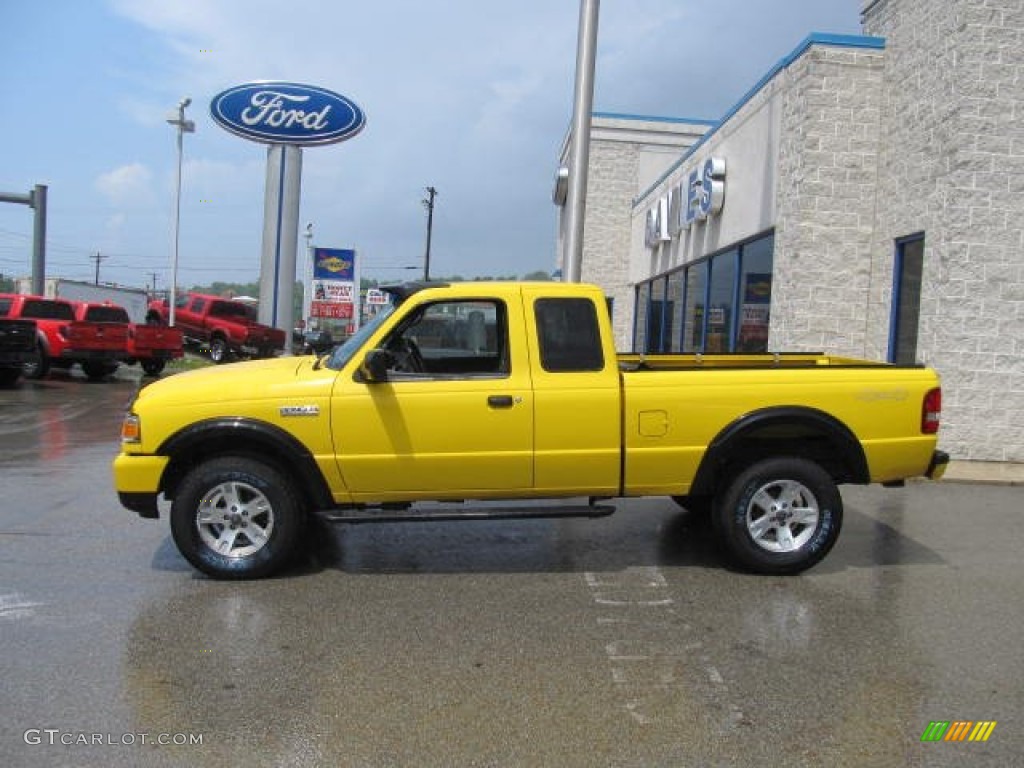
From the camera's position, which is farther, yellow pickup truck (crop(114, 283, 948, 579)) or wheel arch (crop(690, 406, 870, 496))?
wheel arch (crop(690, 406, 870, 496))

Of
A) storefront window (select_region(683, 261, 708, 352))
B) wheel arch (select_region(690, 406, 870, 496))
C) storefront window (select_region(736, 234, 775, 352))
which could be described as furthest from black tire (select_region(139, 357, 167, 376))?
wheel arch (select_region(690, 406, 870, 496))

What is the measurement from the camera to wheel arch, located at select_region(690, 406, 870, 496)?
5801mm

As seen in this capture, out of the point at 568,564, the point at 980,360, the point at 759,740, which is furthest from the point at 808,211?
the point at 759,740

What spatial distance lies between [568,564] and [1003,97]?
25.9 feet

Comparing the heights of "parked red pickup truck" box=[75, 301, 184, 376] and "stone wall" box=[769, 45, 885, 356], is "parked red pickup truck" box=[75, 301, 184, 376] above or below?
below

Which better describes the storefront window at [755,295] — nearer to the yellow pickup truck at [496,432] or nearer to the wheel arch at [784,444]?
the wheel arch at [784,444]

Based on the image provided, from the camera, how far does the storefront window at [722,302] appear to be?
1541 cm

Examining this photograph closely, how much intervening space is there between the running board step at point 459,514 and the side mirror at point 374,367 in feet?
2.97

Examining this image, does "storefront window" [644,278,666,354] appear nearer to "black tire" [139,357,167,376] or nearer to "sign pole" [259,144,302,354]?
"sign pole" [259,144,302,354]

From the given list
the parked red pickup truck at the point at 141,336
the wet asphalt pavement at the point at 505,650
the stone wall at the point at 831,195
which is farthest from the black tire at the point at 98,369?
the stone wall at the point at 831,195

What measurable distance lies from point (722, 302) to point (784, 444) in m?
10.2
